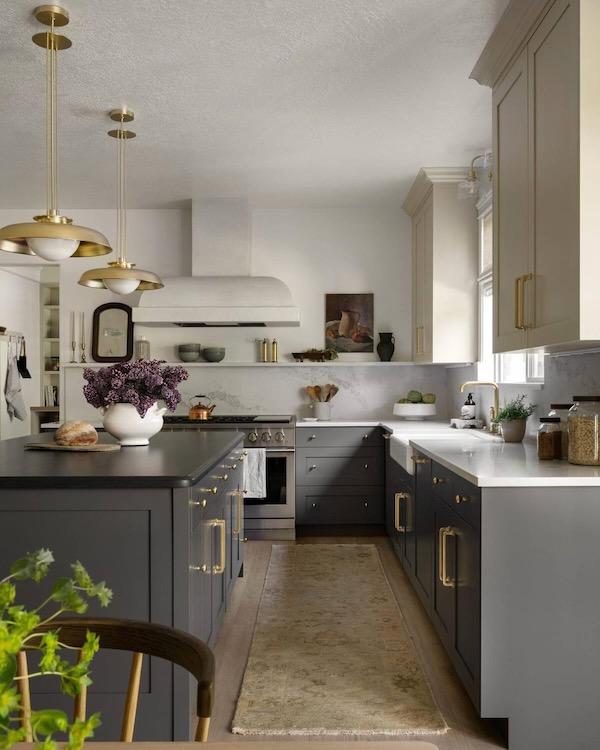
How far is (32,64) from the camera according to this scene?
3129 mm

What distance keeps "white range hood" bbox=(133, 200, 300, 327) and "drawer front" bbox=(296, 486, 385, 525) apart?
53.7 inches

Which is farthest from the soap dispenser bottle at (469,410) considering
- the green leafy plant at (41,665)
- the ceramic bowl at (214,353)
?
the green leafy plant at (41,665)

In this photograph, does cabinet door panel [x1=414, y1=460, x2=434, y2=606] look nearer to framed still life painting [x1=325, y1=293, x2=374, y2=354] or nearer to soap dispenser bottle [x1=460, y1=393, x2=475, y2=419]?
soap dispenser bottle [x1=460, y1=393, x2=475, y2=419]

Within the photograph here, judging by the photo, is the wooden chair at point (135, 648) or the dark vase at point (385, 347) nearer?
the wooden chair at point (135, 648)

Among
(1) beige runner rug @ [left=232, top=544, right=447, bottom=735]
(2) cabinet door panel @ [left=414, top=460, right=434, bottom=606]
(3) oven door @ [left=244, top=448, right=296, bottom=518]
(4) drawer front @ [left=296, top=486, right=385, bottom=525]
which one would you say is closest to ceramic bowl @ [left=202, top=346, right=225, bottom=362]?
(3) oven door @ [left=244, top=448, right=296, bottom=518]

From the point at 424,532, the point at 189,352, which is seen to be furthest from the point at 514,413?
the point at 189,352

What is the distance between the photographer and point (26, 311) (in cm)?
827

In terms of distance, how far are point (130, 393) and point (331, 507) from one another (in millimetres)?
2663

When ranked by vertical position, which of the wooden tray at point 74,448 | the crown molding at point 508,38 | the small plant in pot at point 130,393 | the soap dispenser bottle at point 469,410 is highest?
the crown molding at point 508,38

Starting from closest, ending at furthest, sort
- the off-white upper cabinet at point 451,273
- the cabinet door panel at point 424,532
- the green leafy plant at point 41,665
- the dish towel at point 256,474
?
the green leafy plant at point 41,665
the cabinet door panel at point 424,532
the off-white upper cabinet at point 451,273
the dish towel at point 256,474

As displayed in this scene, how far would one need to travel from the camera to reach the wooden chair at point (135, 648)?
106cm

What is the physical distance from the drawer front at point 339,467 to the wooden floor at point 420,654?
794 millimetres

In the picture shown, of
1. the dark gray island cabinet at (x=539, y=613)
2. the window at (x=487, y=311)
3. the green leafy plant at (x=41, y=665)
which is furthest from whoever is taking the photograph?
the window at (x=487, y=311)

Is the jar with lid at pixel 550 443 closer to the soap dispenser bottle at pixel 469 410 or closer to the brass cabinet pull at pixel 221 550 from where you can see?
the brass cabinet pull at pixel 221 550
